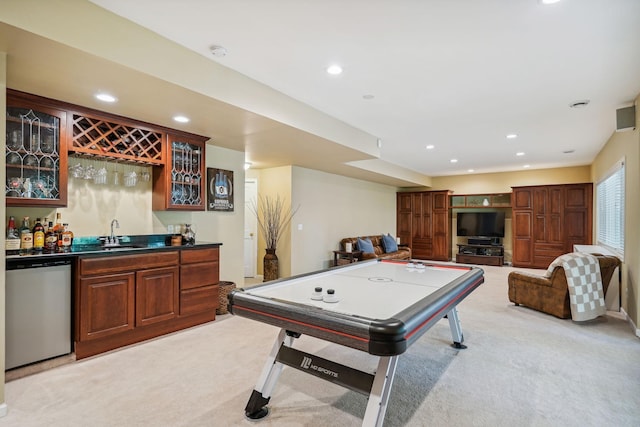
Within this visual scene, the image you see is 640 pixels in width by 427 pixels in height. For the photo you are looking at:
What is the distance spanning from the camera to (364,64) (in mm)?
2869

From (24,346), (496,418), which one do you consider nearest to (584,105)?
(496,418)

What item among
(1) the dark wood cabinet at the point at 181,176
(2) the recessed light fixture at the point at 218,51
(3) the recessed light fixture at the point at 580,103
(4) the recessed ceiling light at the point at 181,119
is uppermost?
(2) the recessed light fixture at the point at 218,51

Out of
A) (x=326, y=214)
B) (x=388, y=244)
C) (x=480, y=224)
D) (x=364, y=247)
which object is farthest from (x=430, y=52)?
(x=480, y=224)

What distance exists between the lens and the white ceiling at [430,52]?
211cm

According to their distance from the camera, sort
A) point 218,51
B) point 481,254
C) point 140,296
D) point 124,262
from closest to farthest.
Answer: point 218,51
point 124,262
point 140,296
point 481,254

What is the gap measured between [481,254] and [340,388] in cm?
774

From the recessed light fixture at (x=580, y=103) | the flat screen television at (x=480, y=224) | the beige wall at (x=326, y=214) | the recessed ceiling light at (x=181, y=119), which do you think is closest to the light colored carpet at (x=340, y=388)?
the recessed ceiling light at (x=181, y=119)

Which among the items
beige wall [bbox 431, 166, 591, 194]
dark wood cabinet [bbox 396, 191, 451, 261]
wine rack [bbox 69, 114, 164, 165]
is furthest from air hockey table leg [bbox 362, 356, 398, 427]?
beige wall [bbox 431, 166, 591, 194]

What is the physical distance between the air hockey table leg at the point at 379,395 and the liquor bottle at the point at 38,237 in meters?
3.11

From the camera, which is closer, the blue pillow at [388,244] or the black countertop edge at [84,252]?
the black countertop edge at [84,252]

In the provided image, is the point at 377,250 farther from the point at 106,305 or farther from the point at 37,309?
the point at 37,309

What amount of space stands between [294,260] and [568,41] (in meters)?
4.99

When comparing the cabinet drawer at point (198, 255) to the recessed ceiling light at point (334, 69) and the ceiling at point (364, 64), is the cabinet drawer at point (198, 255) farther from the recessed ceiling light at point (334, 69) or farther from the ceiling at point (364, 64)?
the recessed ceiling light at point (334, 69)

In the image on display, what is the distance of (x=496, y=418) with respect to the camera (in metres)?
2.05
